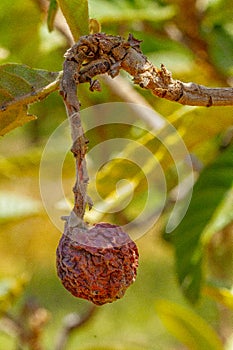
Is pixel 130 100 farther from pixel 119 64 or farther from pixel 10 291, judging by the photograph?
pixel 119 64

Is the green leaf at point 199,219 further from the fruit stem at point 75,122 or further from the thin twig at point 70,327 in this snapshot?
the fruit stem at point 75,122

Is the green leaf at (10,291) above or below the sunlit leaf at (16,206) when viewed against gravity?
below

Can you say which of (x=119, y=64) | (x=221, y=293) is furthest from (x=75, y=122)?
(x=221, y=293)

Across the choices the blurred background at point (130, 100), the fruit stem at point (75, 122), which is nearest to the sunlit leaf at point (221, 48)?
the blurred background at point (130, 100)

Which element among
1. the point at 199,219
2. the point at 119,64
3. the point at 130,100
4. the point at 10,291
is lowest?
the point at 10,291

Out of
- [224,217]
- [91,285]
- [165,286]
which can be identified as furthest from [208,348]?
[165,286]

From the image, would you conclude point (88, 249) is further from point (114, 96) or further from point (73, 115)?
point (114, 96)
